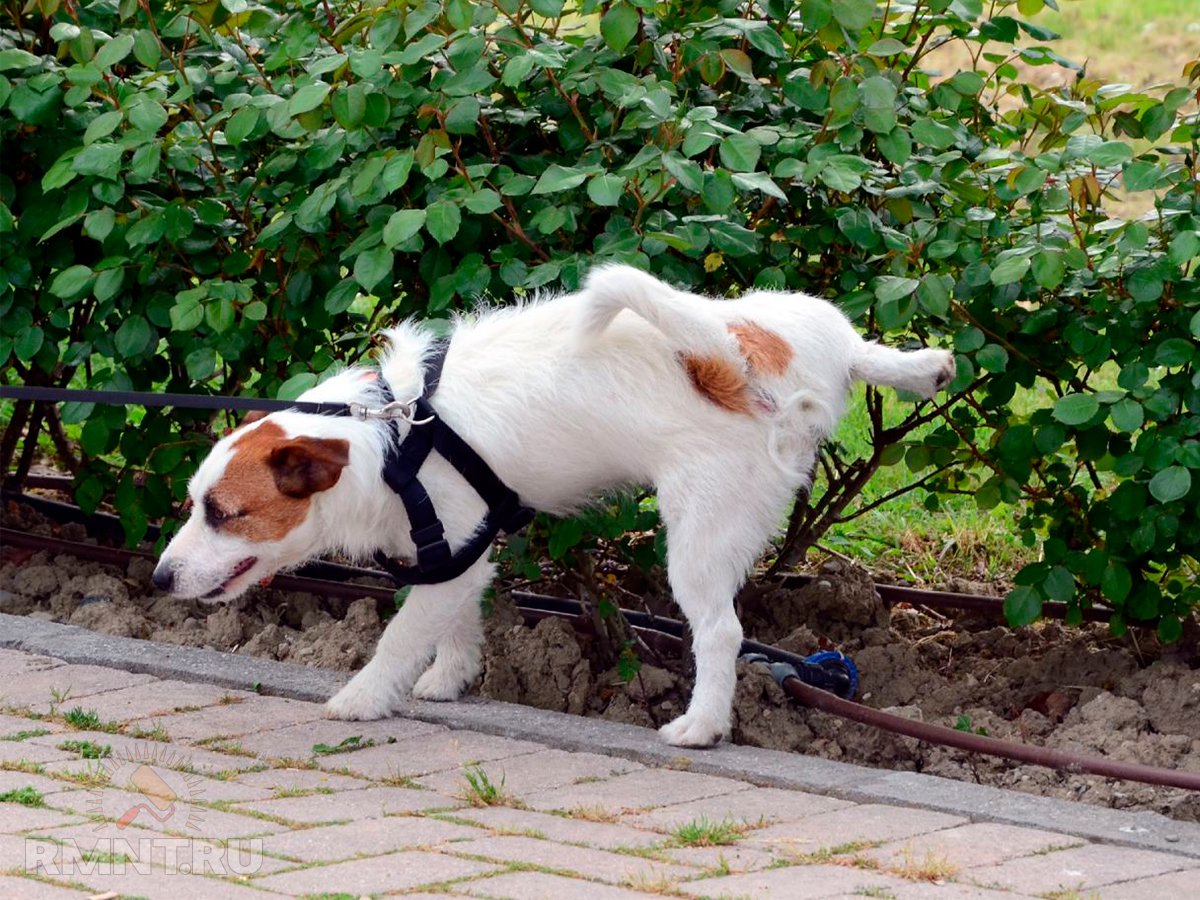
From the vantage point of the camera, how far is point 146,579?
607 centimetres

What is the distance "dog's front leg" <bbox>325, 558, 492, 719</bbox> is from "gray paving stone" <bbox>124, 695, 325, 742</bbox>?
0.10m

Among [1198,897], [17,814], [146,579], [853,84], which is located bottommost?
[146,579]

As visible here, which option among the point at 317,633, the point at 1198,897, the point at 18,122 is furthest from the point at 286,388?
the point at 1198,897

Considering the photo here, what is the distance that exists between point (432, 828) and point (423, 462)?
1.20 m

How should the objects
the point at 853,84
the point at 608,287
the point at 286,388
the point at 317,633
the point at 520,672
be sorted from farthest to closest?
the point at 317,633
the point at 520,672
the point at 286,388
the point at 853,84
the point at 608,287

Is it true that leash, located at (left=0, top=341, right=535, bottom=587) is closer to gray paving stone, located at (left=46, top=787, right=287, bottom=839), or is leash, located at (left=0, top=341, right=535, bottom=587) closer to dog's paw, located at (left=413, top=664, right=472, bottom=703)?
dog's paw, located at (left=413, top=664, right=472, bottom=703)

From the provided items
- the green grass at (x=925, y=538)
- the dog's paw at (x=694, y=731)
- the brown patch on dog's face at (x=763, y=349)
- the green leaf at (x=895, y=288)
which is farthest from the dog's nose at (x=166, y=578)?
the green grass at (x=925, y=538)

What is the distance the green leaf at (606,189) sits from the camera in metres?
4.22

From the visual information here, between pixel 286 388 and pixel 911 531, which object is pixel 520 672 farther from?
pixel 911 531

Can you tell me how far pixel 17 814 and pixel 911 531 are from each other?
393 centimetres

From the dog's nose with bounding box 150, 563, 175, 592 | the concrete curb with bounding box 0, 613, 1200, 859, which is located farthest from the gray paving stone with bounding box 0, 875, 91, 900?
the concrete curb with bounding box 0, 613, 1200, 859

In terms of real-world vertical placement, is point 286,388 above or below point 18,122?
below

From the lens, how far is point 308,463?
13.8 feet

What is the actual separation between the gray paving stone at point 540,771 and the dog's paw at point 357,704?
0.52 m
